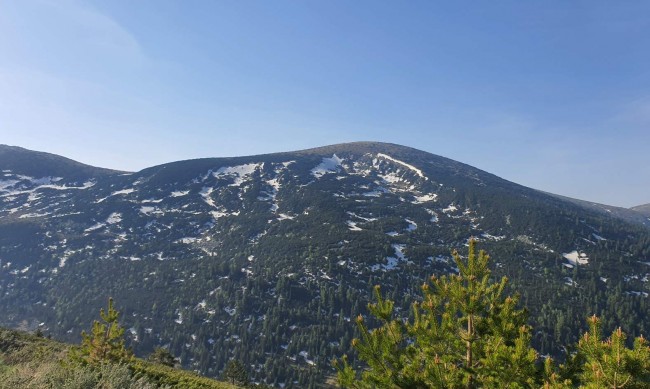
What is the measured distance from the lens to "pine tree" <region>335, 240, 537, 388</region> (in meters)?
11.0

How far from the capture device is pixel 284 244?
19575 centimetres

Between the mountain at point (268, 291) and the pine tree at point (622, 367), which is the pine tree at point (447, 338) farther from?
the mountain at point (268, 291)

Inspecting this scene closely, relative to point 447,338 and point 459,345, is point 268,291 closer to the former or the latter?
point 459,345

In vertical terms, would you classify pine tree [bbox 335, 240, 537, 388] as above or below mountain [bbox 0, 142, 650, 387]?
above

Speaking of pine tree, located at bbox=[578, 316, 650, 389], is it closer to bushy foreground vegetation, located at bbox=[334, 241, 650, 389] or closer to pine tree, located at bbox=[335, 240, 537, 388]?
bushy foreground vegetation, located at bbox=[334, 241, 650, 389]

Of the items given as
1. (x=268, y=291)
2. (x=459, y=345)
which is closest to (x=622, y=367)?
(x=459, y=345)

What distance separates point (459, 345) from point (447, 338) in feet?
1.59

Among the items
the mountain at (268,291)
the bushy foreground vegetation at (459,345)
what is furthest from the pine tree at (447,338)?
the mountain at (268,291)

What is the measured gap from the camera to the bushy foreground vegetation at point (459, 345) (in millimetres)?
10445

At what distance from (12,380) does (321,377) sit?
113162mm

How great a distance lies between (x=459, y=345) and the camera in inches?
460

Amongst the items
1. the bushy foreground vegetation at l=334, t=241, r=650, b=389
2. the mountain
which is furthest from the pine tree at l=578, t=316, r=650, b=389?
the mountain

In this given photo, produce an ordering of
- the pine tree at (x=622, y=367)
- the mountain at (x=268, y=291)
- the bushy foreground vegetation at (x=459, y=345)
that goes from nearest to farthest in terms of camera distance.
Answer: the pine tree at (x=622, y=367) → the bushy foreground vegetation at (x=459, y=345) → the mountain at (x=268, y=291)

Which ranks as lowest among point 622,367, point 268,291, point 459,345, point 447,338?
point 268,291
